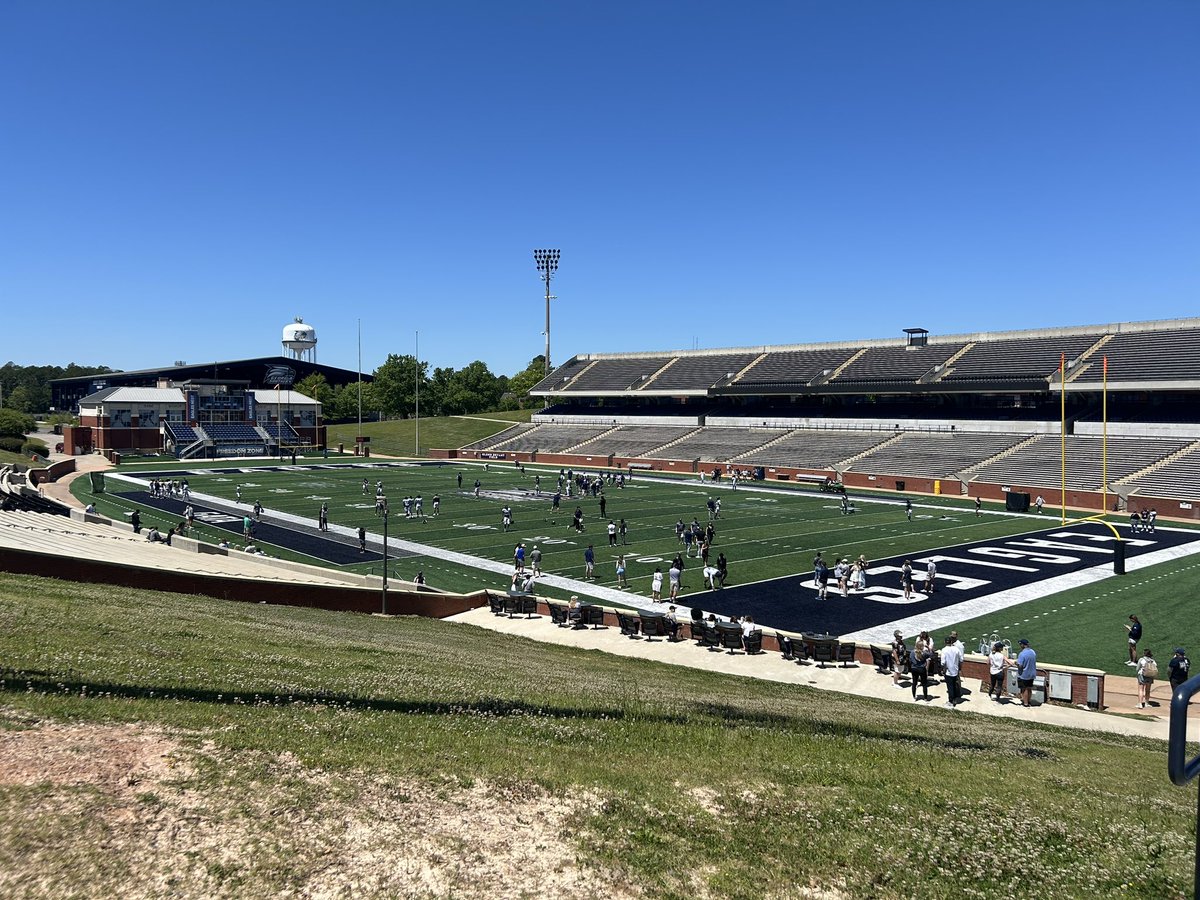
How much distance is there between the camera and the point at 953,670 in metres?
16.0

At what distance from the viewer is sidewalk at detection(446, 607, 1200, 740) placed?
15.1m

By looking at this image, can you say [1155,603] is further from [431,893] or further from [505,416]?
[505,416]

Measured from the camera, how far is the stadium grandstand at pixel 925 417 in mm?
50938

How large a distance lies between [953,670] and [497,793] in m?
11.9

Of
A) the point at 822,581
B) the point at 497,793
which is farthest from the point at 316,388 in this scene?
the point at 497,793

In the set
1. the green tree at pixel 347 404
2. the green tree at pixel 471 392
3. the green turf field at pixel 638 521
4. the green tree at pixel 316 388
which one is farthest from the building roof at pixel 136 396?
the green tree at pixel 471 392

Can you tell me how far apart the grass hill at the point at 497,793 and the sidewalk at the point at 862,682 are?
10.4 ft

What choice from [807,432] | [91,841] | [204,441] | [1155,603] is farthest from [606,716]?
[204,441]

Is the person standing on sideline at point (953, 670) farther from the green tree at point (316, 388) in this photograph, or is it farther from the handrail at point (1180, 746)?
the green tree at point (316, 388)

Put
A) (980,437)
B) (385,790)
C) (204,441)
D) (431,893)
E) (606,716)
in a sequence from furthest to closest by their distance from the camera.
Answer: (204,441) < (980,437) < (606,716) < (385,790) < (431,893)

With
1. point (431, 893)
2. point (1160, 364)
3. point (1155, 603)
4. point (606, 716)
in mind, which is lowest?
point (1155, 603)

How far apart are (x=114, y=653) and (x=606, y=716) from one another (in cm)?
647

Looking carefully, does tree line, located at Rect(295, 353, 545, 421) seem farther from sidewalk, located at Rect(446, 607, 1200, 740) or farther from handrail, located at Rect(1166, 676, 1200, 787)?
handrail, located at Rect(1166, 676, 1200, 787)

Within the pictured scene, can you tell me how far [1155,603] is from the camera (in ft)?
79.8
